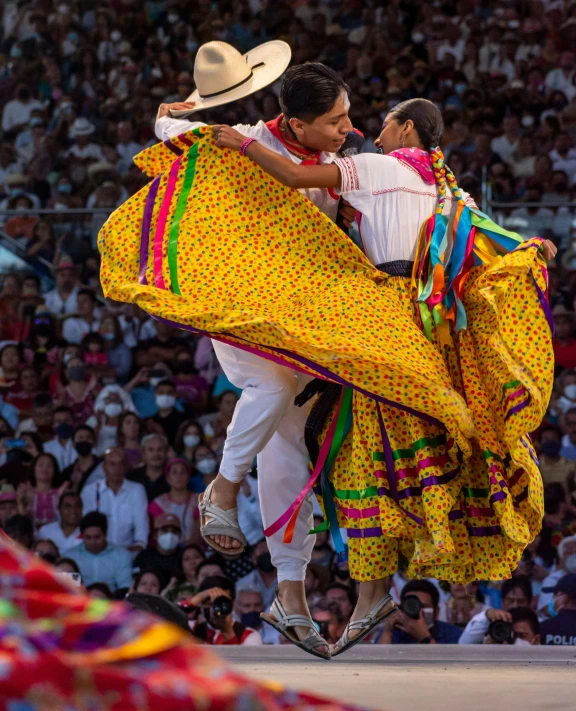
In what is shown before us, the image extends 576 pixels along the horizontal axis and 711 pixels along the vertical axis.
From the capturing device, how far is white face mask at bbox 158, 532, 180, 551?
5.52 meters

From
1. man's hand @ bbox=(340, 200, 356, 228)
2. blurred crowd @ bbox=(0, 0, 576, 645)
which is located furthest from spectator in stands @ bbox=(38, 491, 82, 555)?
man's hand @ bbox=(340, 200, 356, 228)

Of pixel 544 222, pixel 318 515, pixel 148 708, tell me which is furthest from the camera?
pixel 544 222

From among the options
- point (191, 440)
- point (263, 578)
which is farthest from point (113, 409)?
point (263, 578)

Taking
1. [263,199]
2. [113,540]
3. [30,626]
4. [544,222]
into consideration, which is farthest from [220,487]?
[544,222]

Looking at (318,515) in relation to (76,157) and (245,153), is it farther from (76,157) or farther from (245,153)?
(76,157)

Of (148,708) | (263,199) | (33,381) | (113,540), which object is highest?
(263,199)

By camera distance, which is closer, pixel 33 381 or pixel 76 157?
pixel 33 381

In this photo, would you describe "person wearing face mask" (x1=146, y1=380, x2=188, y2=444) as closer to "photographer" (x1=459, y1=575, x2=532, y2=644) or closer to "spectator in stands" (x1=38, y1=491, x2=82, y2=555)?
"spectator in stands" (x1=38, y1=491, x2=82, y2=555)

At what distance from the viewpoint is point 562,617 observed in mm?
4621

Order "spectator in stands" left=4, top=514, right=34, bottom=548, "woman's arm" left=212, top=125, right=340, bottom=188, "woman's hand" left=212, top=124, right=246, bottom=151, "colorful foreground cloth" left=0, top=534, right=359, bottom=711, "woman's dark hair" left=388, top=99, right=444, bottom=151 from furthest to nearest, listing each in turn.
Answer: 1. "spectator in stands" left=4, top=514, right=34, bottom=548
2. "woman's dark hair" left=388, top=99, right=444, bottom=151
3. "woman's hand" left=212, top=124, right=246, bottom=151
4. "woman's arm" left=212, top=125, right=340, bottom=188
5. "colorful foreground cloth" left=0, top=534, right=359, bottom=711

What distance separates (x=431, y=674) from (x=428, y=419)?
2.22 ft

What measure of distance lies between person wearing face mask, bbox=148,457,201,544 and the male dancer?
7.70 ft

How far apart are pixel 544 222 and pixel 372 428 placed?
3382 mm

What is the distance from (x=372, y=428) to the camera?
3.21 m
